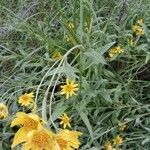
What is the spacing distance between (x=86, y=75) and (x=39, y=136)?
0.68m

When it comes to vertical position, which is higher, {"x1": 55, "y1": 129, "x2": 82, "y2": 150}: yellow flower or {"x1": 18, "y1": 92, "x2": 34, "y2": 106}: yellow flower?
{"x1": 55, "y1": 129, "x2": 82, "y2": 150}: yellow flower

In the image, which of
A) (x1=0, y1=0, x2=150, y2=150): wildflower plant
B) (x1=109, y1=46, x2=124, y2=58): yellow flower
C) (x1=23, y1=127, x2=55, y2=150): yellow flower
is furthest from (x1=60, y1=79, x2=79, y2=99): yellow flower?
(x1=23, y1=127, x2=55, y2=150): yellow flower

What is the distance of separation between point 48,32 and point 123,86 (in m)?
0.55

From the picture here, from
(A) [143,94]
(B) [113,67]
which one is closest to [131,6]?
(B) [113,67]

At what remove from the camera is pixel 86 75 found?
1637mm

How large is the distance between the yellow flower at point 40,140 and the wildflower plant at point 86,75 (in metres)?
0.28

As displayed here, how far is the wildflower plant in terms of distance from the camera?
151 cm

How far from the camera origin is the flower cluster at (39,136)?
98cm

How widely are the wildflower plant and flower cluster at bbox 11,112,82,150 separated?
25cm

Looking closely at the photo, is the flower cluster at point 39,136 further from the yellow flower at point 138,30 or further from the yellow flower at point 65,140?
the yellow flower at point 138,30

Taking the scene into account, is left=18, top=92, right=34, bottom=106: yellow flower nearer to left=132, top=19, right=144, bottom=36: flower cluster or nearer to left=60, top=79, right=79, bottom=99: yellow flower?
left=60, top=79, right=79, bottom=99: yellow flower

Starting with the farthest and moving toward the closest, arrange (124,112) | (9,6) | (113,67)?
(9,6), (113,67), (124,112)

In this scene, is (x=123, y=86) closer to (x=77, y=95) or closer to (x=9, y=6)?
(x=77, y=95)

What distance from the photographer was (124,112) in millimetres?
1632
